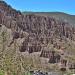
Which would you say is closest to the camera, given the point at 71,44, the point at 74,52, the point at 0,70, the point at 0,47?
the point at 0,70

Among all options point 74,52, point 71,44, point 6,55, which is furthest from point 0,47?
point 71,44

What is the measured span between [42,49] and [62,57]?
10163 mm

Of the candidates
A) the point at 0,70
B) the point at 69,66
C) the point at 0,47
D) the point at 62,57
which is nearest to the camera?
the point at 0,70

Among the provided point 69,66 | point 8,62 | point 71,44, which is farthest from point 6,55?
point 71,44

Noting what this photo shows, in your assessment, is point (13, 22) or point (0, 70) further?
point (13, 22)

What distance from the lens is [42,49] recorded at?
174m

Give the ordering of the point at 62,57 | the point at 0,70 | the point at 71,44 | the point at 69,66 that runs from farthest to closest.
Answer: the point at 71,44 → the point at 62,57 → the point at 69,66 → the point at 0,70

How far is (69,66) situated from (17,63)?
145821 mm

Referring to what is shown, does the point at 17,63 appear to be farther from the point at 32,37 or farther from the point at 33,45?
the point at 32,37

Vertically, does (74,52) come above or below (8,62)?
below

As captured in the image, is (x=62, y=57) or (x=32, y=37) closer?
(x=62, y=57)

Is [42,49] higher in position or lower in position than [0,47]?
lower

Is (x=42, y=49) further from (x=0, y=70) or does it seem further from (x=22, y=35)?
(x=0, y=70)

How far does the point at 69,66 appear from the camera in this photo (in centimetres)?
16038
